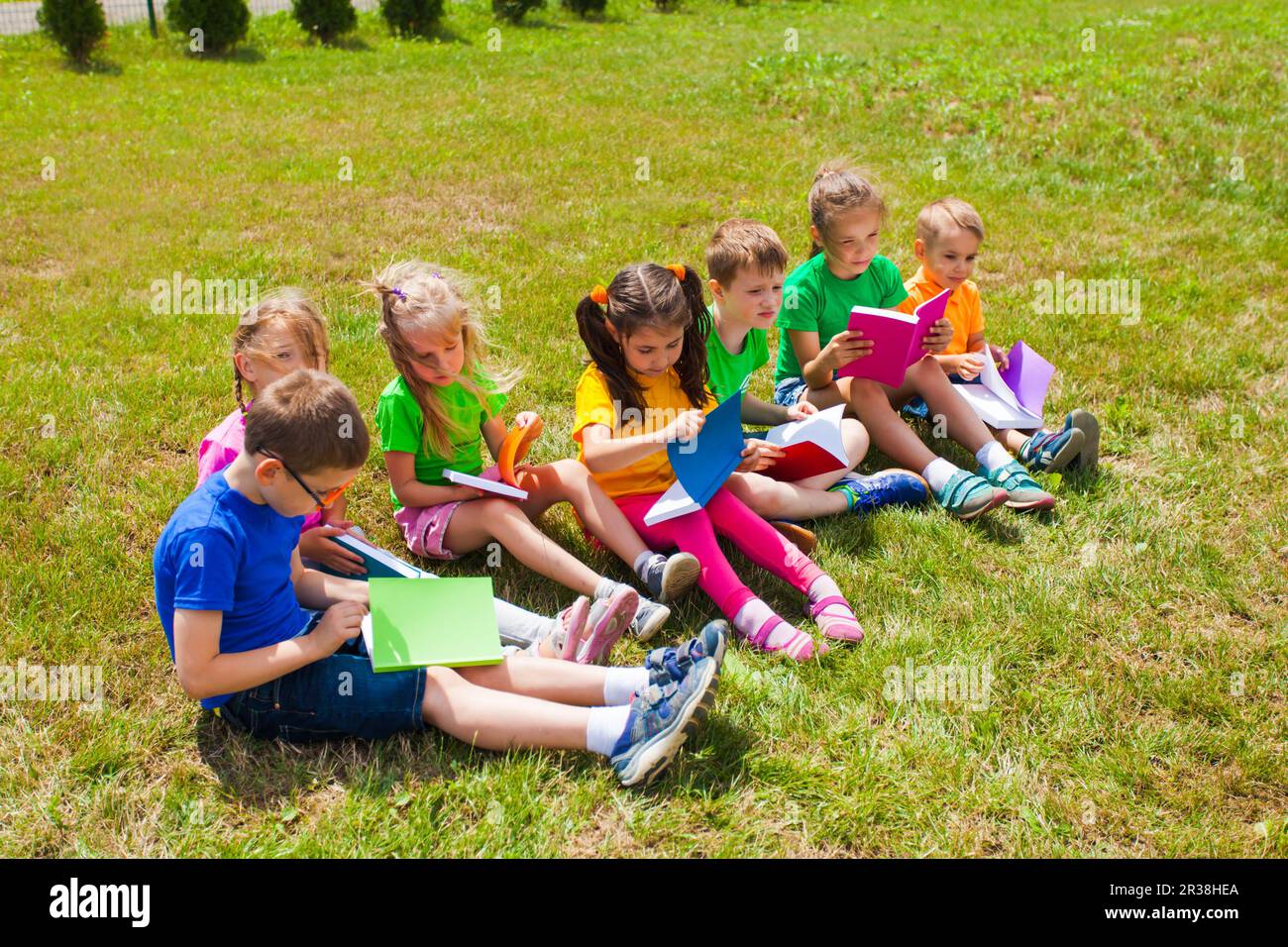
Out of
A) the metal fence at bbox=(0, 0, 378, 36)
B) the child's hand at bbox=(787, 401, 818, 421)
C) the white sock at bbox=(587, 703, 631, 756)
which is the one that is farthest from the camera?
the metal fence at bbox=(0, 0, 378, 36)

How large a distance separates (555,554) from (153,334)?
10.5 feet

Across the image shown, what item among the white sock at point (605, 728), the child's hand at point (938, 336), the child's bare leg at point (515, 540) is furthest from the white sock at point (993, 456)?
the white sock at point (605, 728)

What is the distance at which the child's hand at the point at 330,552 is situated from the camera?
11.3 ft

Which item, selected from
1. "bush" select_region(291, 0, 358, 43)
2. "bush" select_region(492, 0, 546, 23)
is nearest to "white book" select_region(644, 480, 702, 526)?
"bush" select_region(291, 0, 358, 43)

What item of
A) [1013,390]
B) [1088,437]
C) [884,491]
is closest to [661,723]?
[884,491]

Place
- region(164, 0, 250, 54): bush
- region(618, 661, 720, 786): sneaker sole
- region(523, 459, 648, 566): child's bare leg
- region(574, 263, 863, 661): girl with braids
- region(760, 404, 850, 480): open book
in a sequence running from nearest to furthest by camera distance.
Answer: region(618, 661, 720, 786): sneaker sole
region(574, 263, 863, 661): girl with braids
region(523, 459, 648, 566): child's bare leg
region(760, 404, 850, 480): open book
region(164, 0, 250, 54): bush

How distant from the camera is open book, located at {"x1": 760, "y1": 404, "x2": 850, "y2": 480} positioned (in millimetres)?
3908

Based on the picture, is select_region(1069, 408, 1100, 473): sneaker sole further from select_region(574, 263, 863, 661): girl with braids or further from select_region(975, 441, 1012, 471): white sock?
select_region(574, 263, 863, 661): girl with braids

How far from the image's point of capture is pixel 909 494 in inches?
163

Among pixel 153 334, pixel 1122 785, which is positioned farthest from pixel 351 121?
pixel 1122 785

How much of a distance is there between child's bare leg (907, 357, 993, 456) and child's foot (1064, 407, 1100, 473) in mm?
347

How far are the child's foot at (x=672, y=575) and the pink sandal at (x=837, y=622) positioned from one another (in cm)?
44

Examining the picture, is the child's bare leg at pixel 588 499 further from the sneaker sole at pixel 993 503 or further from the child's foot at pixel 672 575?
the sneaker sole at pixel 993 503
